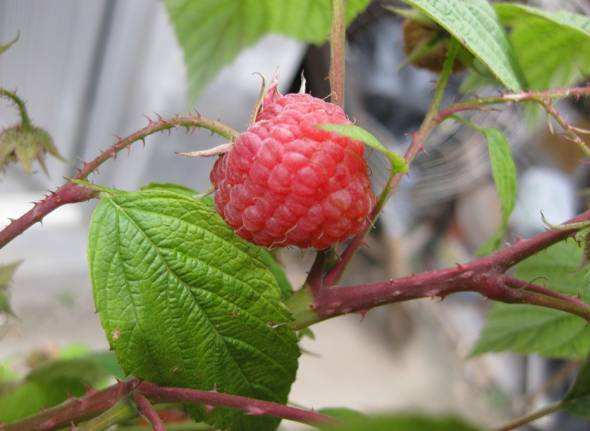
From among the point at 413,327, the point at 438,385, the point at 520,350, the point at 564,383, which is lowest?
the point at 520,350

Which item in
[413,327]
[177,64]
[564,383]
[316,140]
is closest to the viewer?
[316,140]

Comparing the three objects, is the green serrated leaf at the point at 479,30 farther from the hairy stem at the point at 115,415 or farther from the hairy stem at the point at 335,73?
the hairy stem at the point at 115,415

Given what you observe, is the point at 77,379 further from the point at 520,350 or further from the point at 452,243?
the point at 452,243

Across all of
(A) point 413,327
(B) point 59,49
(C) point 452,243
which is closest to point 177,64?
(B) point 59,49

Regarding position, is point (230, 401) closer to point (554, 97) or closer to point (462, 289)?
point (462, 289)

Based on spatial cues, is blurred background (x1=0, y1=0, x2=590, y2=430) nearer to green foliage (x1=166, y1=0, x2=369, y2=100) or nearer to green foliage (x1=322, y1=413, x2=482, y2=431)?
green foliage (x1=166, y1=0, x2=369, y2=100)

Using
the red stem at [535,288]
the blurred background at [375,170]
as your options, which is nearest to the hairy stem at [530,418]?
the red stem at [535,288]

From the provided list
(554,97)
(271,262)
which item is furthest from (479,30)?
(271,262)
